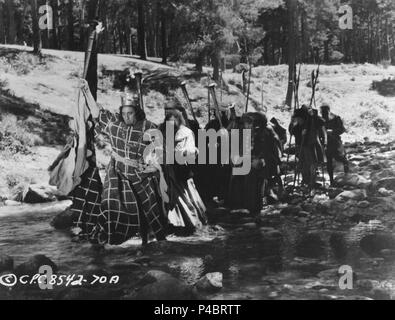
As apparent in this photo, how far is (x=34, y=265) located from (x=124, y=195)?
1.41 meters

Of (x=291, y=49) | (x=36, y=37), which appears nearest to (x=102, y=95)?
(x=291, y=49)

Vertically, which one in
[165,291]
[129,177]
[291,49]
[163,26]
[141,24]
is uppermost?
[141,24]

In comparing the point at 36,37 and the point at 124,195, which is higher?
the point at 36,37

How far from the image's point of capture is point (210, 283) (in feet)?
18.7

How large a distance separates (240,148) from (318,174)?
1553mm

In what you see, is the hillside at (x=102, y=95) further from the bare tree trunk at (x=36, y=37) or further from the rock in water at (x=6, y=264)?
the rock in water at (x=6, y=264)

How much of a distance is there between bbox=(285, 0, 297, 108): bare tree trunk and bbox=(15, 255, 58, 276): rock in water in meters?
4.66

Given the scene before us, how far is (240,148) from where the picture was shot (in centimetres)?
827

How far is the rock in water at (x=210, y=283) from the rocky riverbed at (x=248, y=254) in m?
0.01

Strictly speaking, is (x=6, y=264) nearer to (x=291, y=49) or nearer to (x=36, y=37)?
(x=291, y=49)

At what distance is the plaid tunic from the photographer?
6.89 metres

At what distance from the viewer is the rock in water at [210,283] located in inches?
224

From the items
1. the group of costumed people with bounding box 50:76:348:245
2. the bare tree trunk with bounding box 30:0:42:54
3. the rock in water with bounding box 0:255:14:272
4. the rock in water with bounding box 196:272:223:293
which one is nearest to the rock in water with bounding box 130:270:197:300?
the rock in water with bounding box 196:272:223:293

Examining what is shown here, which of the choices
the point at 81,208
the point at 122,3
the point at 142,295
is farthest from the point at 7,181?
the point at 142,295
